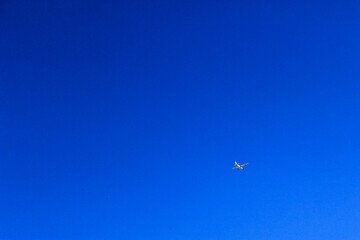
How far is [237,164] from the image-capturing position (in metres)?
72.4
